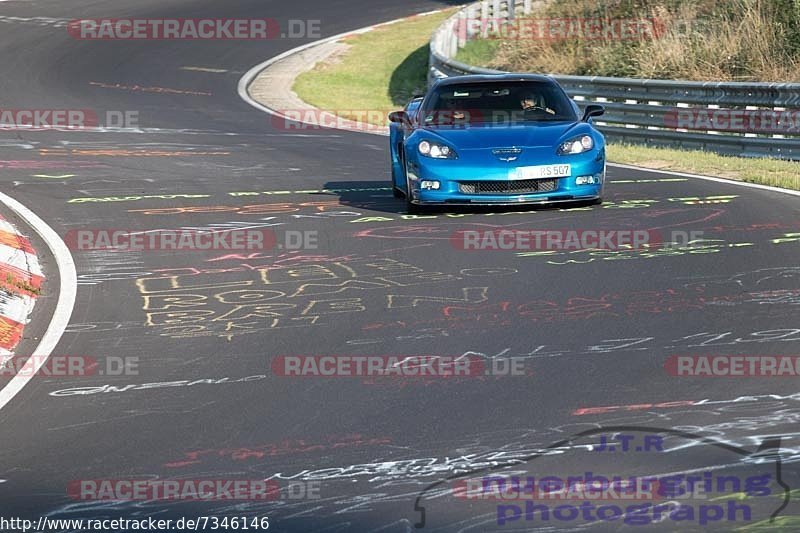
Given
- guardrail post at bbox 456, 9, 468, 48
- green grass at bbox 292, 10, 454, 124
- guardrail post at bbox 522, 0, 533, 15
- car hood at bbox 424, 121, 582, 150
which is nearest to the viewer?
car hood at bbox 424, 121, 582, 150

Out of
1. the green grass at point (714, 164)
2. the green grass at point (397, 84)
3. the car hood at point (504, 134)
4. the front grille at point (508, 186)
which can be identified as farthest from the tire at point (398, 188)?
the green grass at point (397, 84)

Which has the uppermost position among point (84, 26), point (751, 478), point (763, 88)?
point (84, 26)

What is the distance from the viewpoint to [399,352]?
26.8ft

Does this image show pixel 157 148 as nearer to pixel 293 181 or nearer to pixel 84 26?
pixel 293 181

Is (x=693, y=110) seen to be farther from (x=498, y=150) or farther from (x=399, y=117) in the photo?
(x=498, y=150)

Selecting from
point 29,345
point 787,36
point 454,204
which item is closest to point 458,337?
point 29,345

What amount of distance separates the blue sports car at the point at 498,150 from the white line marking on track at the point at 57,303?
137 inches

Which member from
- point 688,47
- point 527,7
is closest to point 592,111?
point 688,47

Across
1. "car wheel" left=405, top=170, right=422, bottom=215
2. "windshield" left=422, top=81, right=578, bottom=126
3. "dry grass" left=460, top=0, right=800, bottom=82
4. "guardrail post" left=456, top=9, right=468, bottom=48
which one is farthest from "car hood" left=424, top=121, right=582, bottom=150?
"guardrail post" left=456, top=9, right=468, bottom=48

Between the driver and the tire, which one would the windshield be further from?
the tire

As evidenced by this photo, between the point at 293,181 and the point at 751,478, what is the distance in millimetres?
11800

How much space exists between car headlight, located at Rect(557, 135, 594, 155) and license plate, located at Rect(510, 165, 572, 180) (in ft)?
0.60

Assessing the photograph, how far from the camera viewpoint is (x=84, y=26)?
133 ft

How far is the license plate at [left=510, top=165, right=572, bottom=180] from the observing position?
43.5 ft
